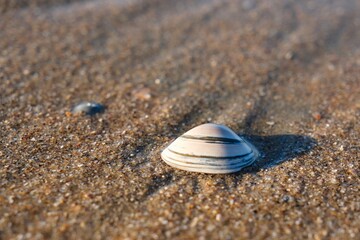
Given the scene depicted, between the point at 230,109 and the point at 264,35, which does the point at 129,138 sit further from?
the point at 264,35

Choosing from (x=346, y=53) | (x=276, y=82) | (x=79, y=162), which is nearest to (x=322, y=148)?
Answer: (x=276, y=82)

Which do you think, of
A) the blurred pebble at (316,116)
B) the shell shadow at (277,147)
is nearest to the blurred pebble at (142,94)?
the shell shadow at (277,147)

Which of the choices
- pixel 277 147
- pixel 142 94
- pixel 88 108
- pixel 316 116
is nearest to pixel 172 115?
pixel 142 94

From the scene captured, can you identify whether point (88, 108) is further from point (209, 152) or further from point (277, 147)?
point (277, 147)

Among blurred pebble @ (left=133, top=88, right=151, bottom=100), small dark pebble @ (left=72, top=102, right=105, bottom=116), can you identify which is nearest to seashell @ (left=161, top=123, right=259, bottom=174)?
small dark pebble @ (left=72, top=102, right=105, bottom=116)

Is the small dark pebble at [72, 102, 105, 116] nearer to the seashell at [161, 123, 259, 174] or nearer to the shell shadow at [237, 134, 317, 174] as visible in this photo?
the seashell at [161, 123, 259, 174]

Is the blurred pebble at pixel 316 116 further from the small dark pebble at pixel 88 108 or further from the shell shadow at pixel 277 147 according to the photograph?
the small dark pebble at pixel 88 108
